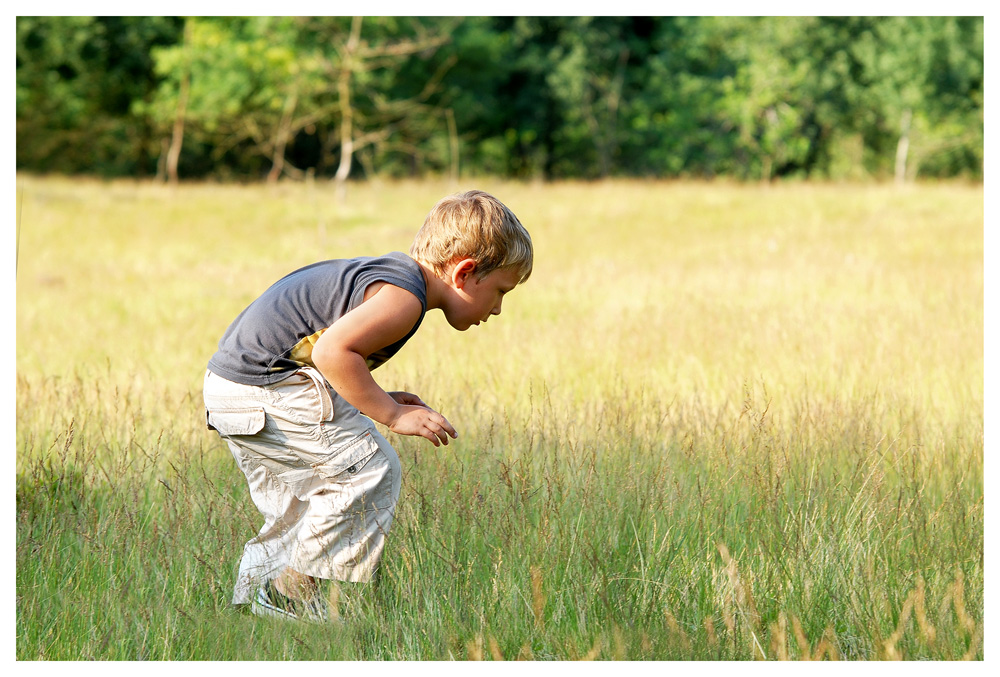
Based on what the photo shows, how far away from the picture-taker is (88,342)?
23.7ft

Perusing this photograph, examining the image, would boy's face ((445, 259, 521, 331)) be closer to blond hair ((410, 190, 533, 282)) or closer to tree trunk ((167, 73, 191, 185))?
blond hair ((410, 190, 533, 282))

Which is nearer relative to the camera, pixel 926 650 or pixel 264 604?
pixel 926 650

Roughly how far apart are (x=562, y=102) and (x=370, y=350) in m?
36.2

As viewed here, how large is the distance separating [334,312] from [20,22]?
3051 cm

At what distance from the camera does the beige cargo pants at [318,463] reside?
2.61 metres

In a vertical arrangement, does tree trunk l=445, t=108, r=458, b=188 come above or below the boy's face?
above

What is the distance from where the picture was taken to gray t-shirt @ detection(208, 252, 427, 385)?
8.28ft

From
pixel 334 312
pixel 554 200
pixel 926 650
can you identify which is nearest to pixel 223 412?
pixel 334 312

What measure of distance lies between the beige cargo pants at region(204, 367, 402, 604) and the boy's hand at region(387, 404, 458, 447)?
232mm

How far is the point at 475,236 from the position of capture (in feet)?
8.25

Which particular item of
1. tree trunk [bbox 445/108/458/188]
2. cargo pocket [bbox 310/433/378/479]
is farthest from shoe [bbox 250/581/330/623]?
tree trunk [bbox 445/108/458/188]

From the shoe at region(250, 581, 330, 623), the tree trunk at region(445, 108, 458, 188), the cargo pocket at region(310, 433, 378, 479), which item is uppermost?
the tree trunk at region(445, 108, 458, 188)

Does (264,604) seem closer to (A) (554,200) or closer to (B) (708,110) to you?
(A) (554,200)

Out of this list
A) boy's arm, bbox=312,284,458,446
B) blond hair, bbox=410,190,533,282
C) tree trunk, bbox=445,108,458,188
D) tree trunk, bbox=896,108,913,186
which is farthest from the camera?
tree trunk, bbox=896,108,913,186
